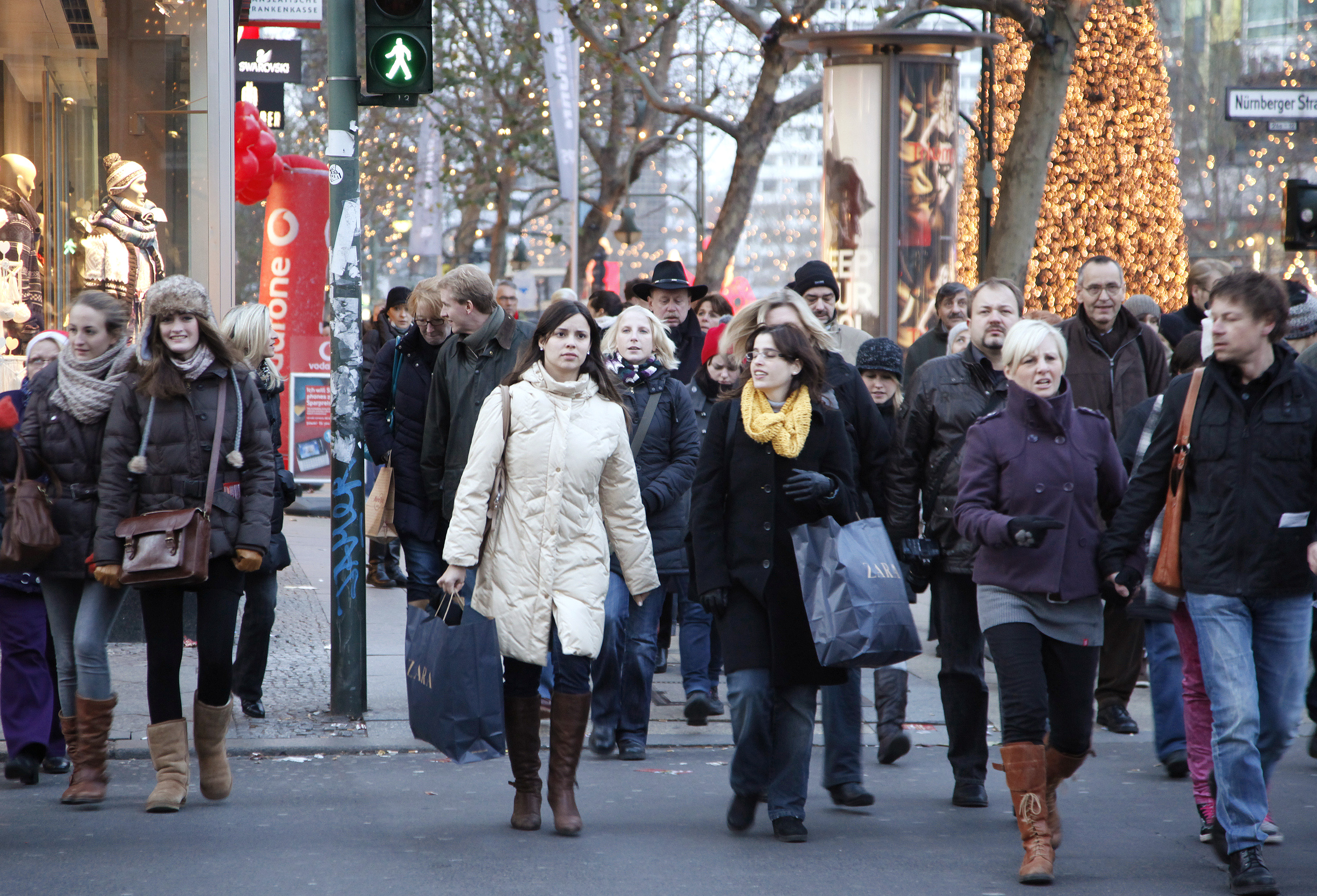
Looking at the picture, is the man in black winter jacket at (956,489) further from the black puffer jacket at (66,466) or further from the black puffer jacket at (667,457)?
the black puffer jacket at (66,466)

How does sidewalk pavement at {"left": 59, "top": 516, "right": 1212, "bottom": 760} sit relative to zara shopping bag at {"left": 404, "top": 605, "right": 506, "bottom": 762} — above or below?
below

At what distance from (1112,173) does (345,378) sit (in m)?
12.0

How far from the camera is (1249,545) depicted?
5.06 meters

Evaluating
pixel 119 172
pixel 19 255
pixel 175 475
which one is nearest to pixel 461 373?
pixel 175 475

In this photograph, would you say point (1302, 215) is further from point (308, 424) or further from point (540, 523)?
point (308, 424)

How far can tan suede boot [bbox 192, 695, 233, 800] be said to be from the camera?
599cm

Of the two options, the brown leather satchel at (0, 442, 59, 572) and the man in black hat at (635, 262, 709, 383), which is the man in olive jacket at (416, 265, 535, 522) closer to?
the brown leather satchel at (0, 442, 59, 572)

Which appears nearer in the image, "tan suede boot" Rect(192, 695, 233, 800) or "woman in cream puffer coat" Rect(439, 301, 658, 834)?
"woman in cream puffer coat" Rect(439, 301, 658, 834)

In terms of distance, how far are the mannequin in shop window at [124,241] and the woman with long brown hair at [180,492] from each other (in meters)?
4.00

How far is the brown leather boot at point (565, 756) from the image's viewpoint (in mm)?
5695

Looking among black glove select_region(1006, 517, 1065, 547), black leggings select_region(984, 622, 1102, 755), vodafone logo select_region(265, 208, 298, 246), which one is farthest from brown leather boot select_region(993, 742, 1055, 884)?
vodafone logo select_region(265, 208, 298, 246)

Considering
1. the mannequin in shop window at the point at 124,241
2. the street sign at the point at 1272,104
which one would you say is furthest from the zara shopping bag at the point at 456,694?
the street sign at the point at 1272,104

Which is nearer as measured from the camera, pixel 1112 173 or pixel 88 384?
pixel 88 384

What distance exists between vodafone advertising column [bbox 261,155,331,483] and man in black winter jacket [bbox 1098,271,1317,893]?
41.2 feet
